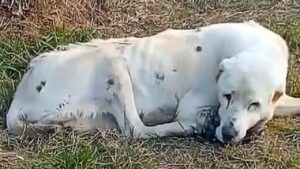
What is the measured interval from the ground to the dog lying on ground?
4.2 inches

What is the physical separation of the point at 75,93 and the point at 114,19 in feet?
6.53

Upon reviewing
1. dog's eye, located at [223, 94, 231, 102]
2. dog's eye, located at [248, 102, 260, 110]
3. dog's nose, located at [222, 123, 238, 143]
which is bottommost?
dog's nose, located at [222, 123, 238, 143]

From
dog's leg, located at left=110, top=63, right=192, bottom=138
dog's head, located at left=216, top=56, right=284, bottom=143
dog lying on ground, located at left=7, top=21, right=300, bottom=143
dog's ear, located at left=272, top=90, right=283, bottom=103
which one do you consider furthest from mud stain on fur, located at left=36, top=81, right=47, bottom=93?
dog's ear, located at left=272, top=90, right=283, bottom=103

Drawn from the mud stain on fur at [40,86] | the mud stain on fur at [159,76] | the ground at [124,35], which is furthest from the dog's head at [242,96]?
the mud stain on fur at [40,86]

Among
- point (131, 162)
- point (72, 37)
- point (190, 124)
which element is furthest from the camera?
point (72, 37)

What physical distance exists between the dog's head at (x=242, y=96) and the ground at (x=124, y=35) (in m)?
0.17

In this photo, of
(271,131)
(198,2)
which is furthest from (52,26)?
(271,131)

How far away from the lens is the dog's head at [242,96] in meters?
4.84

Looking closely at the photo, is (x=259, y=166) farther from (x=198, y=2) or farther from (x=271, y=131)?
(x=198, y=2)

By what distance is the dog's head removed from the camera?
4836mm

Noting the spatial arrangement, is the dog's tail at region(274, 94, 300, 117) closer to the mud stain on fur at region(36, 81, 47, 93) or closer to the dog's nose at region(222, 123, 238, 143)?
the dog's nose at region(222, 123, 238, 143)

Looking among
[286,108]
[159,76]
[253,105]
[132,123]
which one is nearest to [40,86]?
[132,123]

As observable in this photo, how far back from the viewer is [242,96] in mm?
4840

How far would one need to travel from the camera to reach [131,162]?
4.77 meters
